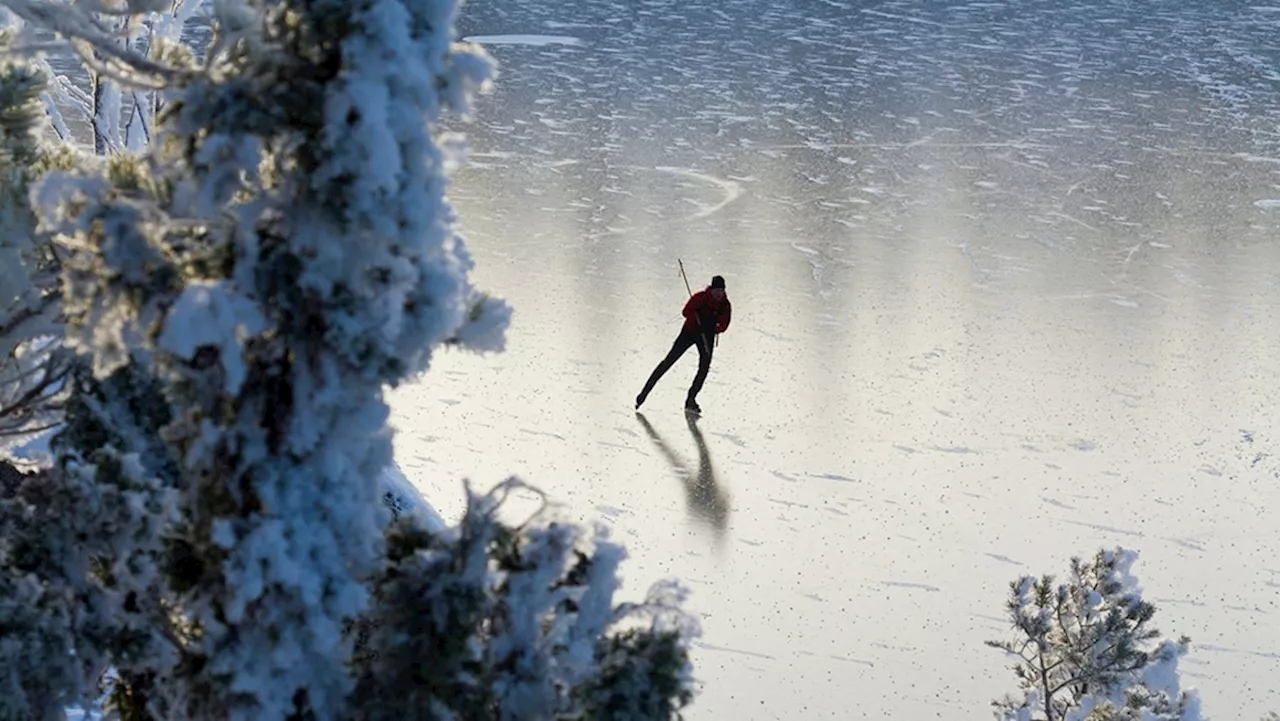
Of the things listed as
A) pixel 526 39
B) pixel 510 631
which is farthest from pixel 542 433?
pixel 526 39

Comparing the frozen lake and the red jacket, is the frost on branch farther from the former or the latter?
the red jacket

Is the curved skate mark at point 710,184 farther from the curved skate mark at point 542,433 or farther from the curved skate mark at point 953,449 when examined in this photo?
the curved skate mark at point 953,449

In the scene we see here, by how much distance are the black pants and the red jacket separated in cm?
6

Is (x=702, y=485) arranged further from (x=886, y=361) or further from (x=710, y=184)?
(x=710, y=184)

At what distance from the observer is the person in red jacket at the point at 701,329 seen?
1288 cm

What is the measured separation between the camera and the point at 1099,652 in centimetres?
739

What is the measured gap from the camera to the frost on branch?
3.80m

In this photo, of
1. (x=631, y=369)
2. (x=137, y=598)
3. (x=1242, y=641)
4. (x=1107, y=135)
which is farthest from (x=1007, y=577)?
(x=1107, y=135)

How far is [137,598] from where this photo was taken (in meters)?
4.27

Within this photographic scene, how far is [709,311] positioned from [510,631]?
9.01 meters

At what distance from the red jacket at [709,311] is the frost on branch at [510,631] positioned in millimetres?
8704

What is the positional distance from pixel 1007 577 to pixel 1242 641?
49.7 inches

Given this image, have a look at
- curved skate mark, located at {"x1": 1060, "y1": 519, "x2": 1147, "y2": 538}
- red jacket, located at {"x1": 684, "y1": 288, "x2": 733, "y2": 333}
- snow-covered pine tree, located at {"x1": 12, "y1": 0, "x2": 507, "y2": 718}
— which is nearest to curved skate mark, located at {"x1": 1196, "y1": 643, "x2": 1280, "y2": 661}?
curved skate mark, located at {"x1": 1060, "y1": 519, "x2": 1147, "y2": 538}

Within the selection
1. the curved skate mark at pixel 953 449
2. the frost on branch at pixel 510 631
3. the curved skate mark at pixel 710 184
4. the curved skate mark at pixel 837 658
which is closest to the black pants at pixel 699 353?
the curved skate mark at pixel 953 449
